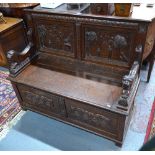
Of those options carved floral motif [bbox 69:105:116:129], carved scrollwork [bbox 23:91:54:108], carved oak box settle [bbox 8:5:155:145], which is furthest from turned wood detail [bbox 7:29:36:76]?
carved floral motif [bbox 69:105:116:129]

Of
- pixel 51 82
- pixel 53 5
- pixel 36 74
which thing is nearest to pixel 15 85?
pixel 36 74

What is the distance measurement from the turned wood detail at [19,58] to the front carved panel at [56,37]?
5.3 inches

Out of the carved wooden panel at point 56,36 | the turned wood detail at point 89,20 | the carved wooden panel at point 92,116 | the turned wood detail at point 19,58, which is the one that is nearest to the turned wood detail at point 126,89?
the carved wooden panel at point 92,116

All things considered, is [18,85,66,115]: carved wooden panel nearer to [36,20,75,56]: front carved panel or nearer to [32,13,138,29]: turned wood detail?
[36,20,75,56]: front carved panel

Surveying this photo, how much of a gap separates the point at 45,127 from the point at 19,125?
282 millimetres

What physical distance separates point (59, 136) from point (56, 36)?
999 mm

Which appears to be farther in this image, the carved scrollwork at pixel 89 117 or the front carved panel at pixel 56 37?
the front carved panel at pixel 56 37

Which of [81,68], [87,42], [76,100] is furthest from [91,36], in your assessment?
[76,100]

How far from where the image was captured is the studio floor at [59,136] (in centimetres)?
173

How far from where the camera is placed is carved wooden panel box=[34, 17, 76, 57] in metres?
1.77

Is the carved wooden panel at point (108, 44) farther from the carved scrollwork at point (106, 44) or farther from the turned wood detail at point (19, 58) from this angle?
the turned wood detail at point (19, 58)

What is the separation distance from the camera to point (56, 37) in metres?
1.88

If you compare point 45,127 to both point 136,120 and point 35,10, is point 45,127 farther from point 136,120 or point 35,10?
point 35,10

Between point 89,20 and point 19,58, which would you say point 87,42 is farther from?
point 19,58
